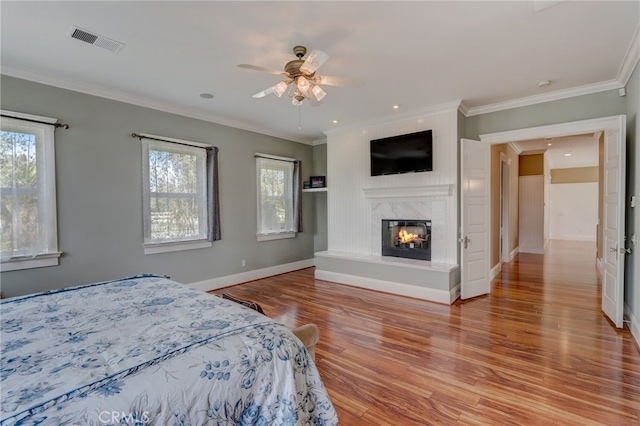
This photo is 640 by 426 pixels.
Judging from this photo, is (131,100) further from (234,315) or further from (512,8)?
(512,8)

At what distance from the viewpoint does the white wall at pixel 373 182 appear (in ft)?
14.4

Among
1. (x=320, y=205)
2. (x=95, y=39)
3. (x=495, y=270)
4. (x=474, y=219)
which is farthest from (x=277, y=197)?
(x=495, y=270)

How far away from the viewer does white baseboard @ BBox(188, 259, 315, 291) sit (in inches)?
187

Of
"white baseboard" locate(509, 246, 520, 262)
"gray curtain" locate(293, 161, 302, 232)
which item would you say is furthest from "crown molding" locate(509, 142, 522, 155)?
"gray curtain" locate(293, 161, 302, 232)

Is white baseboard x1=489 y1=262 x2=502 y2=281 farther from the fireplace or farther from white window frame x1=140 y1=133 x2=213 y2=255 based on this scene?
white window frame x1=140 y1=133 x2=213 y2=255

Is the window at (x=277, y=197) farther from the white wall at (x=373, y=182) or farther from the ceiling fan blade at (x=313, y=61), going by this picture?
the ceiling fan blade at (x=313, y=61)

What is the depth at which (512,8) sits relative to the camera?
2.22 metres

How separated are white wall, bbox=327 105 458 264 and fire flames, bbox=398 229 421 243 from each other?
0.32 metres

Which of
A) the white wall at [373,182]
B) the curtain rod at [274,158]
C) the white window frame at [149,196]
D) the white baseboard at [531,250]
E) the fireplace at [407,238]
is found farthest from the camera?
the white baseboard at [531,250]

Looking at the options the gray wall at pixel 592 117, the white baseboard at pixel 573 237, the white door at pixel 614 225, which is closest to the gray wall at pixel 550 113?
the gray wall at pixel 592 117

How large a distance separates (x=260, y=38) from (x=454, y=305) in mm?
3852

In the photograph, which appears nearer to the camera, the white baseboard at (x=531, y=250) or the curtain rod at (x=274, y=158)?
the curtain rod at (x=274, y=158)

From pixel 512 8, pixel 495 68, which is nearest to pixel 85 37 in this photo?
pixel 512 8

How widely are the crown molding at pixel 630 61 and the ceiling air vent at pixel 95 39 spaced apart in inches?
176
